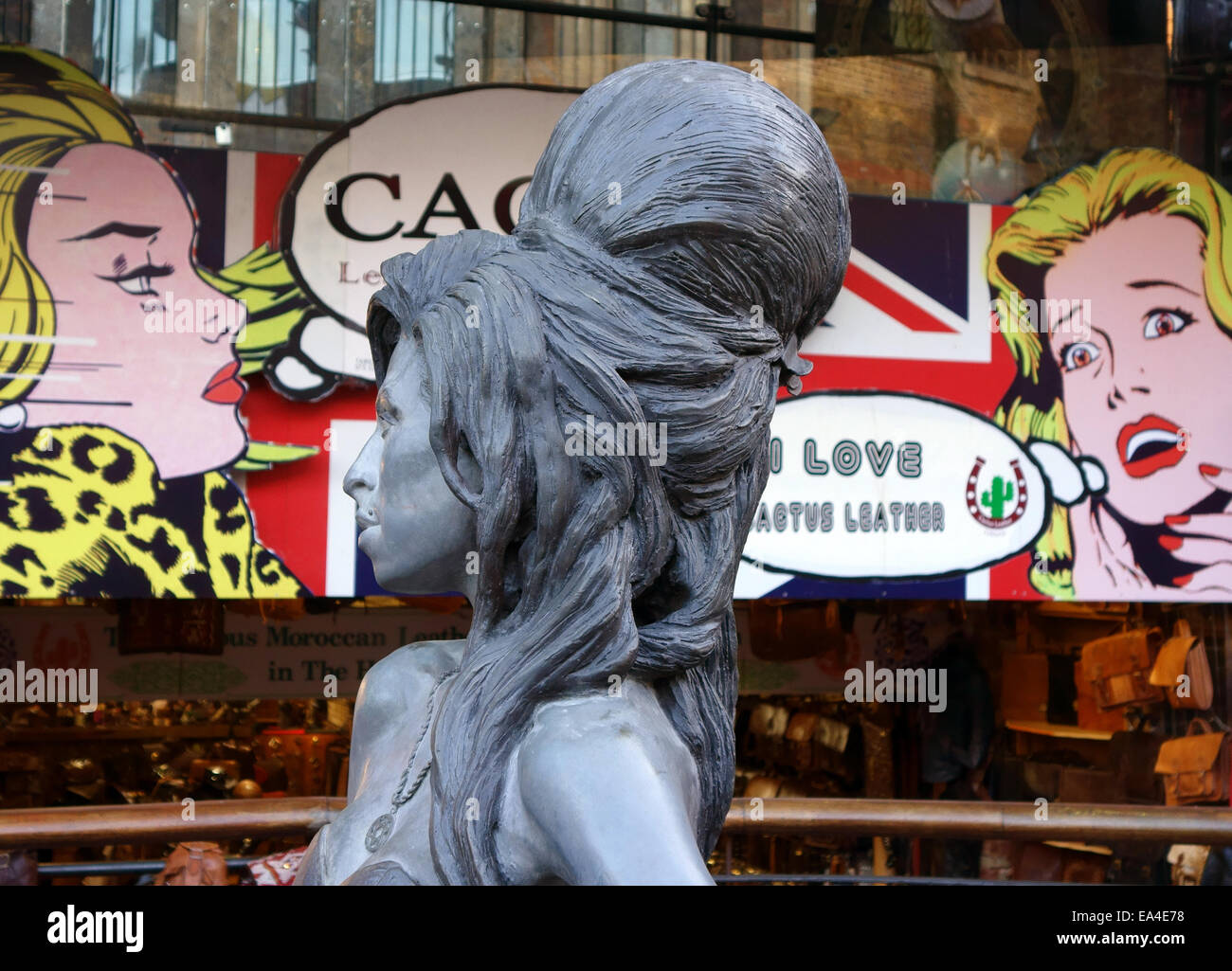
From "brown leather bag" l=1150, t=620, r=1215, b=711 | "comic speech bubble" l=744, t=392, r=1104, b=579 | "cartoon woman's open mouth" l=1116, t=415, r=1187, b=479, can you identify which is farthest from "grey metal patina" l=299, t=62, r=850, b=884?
"brown leather bag" l=1150, t=620, r=1215, b=711

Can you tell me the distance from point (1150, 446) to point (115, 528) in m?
3.67

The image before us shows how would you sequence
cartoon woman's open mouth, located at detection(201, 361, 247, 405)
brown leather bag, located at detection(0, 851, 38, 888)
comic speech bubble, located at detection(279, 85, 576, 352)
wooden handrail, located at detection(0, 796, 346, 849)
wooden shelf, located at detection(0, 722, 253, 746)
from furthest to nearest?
1. wooden shelf, located at detection(0, 722, 253, 746)
2. comic speech bubble, located at detection(279, 85, 576, 352)
3. cartoon woman's open mouth, located at detection(201, 361, 247, 405)
4. brown leather bag, located at detection(0, 851, 38, 888)
5. wooden handrail, located at detection(0, 796, 346, 849)

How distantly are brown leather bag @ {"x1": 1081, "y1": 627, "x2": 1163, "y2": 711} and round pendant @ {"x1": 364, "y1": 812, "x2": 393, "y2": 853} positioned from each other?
189 inches

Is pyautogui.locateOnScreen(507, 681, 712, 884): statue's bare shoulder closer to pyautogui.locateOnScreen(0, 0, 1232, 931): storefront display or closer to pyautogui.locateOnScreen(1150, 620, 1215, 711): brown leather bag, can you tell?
pyautogui.locateOnScreen(0, 0, 1232, 931): storefront display

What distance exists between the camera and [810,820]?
99.0 inches

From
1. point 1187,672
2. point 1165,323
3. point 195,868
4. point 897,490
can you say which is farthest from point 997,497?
point 195,868

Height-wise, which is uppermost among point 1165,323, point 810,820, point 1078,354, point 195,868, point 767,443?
point 1165,323

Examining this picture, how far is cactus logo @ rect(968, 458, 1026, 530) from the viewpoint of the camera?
14.4 feet

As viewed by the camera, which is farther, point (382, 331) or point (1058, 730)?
point (1058, 730)

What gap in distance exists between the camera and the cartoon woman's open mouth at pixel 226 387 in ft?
12.7

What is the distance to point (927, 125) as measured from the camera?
4789mm

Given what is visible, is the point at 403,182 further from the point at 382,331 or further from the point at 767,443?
the point at 767,443

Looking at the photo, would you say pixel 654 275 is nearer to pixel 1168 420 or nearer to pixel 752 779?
Answer: pixel 1168 420
